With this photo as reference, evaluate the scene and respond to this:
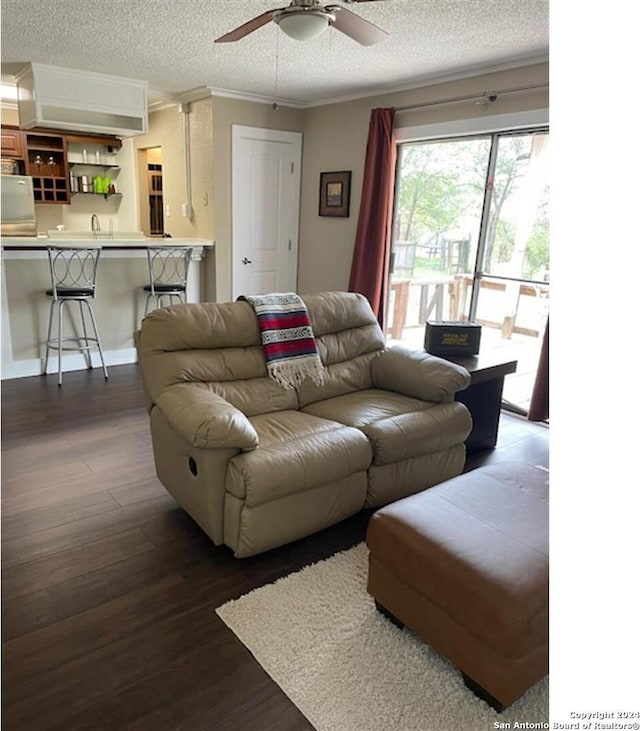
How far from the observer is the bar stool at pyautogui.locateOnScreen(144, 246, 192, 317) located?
4895mm

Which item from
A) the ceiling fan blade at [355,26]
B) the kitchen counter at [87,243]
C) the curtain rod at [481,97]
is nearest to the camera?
the ceiling fan blade at [355,26]

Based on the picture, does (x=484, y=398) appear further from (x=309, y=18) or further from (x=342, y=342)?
(x=309, y=18)

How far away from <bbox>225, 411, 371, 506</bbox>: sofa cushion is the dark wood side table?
3.73 feet

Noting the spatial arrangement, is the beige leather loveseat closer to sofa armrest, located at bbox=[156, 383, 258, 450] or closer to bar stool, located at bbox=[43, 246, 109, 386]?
sofa armrest, located at bbox=[156, 383, 258, 450]

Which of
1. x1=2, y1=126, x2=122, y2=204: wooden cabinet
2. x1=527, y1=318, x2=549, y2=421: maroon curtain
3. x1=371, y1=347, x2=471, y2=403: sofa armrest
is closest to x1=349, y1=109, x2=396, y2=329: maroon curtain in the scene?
x1=527, y1=318, x2=549, y2=421: maroon curtain

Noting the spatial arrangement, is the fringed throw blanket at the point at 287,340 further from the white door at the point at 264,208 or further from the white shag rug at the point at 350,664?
the white door at the point at 264,208

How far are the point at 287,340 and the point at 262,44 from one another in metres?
2.15

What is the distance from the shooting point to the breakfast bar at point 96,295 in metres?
4.37

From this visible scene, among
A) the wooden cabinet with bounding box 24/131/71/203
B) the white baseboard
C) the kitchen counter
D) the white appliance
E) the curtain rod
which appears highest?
the curtain rod

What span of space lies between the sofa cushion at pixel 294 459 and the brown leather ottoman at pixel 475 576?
425 mm

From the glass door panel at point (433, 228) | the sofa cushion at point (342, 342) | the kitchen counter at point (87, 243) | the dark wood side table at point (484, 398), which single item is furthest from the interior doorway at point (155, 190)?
the dark wood side table at point (484, 398)

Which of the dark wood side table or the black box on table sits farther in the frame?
the black box on table

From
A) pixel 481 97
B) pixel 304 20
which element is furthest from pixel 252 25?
pixel 481 97
